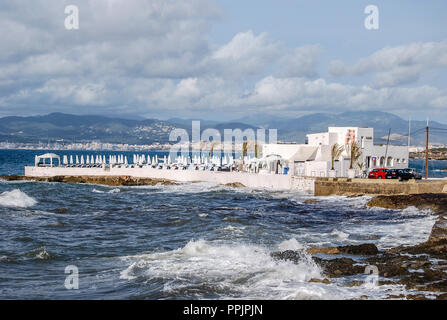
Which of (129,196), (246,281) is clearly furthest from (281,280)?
(129,196)

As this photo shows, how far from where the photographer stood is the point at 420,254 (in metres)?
15.9

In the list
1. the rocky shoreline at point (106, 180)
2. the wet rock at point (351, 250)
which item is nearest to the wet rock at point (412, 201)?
the wet rock at point (351, 250)

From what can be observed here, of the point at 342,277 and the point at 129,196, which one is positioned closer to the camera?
the point at 342,277

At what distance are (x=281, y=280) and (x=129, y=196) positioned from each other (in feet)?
95.7

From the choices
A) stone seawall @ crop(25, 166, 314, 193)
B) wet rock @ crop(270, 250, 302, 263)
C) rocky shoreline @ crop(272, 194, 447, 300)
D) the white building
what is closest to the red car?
stone seawall @ crop(25, 166, 314, 193)

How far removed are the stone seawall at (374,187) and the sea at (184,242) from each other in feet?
6.98

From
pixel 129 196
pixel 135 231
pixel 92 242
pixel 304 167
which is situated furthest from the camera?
pixel 304 167

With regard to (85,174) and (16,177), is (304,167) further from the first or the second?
(16,177)

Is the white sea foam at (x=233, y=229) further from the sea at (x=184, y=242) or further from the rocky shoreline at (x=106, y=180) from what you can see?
the rocky shoreline at (x=106, y=180)

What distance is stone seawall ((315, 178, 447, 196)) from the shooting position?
1405 inches

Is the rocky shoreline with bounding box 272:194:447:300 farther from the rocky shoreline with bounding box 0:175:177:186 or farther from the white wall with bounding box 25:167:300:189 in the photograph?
the rocky shoreline with bounding box 0:175:177:186

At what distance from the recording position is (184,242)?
19.6 m

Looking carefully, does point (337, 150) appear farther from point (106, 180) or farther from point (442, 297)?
point (442, 297)
